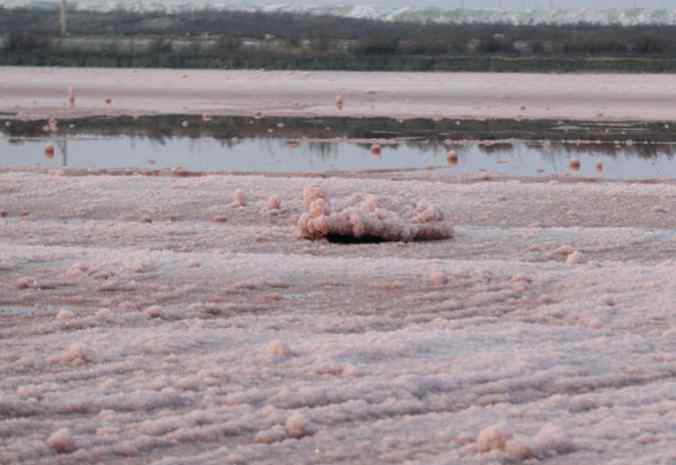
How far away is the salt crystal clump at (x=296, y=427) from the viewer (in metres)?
6.91

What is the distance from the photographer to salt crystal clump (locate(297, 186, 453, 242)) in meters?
12.9

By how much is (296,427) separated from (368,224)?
6043 mm

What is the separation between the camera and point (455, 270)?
11.1 meters

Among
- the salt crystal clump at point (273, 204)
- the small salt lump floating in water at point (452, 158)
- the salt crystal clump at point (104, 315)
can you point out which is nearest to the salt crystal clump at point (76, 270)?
the salt crystal clump at point (104, 315)

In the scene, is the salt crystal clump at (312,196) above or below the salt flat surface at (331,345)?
Result: above

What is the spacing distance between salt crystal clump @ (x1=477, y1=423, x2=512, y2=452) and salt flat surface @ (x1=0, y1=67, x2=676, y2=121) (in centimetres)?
2689

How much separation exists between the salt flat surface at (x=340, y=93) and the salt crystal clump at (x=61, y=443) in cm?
2694

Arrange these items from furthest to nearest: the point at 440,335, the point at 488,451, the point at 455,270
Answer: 1. the point at 455,270
2. the point at 440,335
3. the point at 488,451

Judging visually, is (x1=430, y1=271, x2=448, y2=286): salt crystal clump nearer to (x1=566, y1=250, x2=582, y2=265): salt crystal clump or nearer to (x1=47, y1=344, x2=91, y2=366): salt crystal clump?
(x1=566, y1=250, x2=582, y2=265): salt crystal clump

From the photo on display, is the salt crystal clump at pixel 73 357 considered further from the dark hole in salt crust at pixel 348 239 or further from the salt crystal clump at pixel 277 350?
the dark hole in salt crust at pixel 348 239

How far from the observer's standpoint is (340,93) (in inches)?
1630

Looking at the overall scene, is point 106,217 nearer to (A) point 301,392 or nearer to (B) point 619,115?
(A) point 301,392

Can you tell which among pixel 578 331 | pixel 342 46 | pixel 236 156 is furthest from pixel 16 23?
pixel 578 331

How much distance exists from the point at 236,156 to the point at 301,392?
16.4 m
